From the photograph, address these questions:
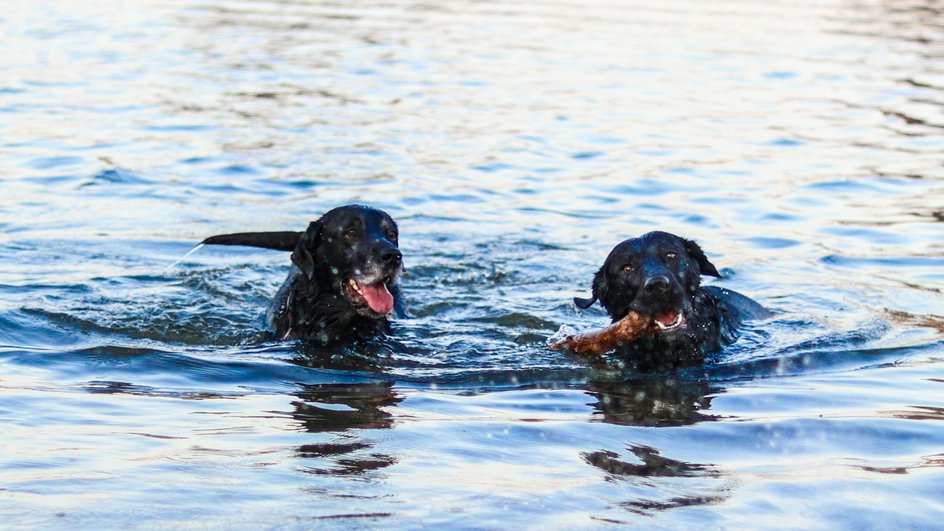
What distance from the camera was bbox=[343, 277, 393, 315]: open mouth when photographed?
838 cm

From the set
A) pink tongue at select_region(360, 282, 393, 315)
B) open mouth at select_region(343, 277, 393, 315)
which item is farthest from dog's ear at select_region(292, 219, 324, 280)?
pink tongue at select_region(360, 282, 393, 315)

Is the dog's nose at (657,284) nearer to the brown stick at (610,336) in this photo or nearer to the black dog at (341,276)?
the brown stick at (610,336)

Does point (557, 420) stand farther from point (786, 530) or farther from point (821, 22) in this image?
point (821, 22)

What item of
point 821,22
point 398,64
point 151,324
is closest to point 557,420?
point 151,324

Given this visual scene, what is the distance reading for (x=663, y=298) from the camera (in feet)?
24.4

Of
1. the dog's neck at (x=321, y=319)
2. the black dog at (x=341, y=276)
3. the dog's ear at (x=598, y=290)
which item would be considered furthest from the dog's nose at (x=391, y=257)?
the dog's ear at (x=598, y=290)

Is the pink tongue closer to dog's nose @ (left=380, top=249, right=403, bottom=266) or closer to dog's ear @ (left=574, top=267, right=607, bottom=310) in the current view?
dog's nose @ (left=380, top=249, right=403, bottom=266)

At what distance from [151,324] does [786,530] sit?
515 centimetres

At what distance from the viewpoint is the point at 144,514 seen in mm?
4531

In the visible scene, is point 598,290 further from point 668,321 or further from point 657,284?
point 657,284

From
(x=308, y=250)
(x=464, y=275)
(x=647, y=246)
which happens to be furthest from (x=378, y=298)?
(x=464, y=275)

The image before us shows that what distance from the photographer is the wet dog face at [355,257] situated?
835cm

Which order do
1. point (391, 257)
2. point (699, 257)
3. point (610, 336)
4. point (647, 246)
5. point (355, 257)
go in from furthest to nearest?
1. point (355, 257)
2. point (391, 257)
3. point (699, 257)
4. point (647, 246)
5. point (610, 336)

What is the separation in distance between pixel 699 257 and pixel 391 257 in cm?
190
